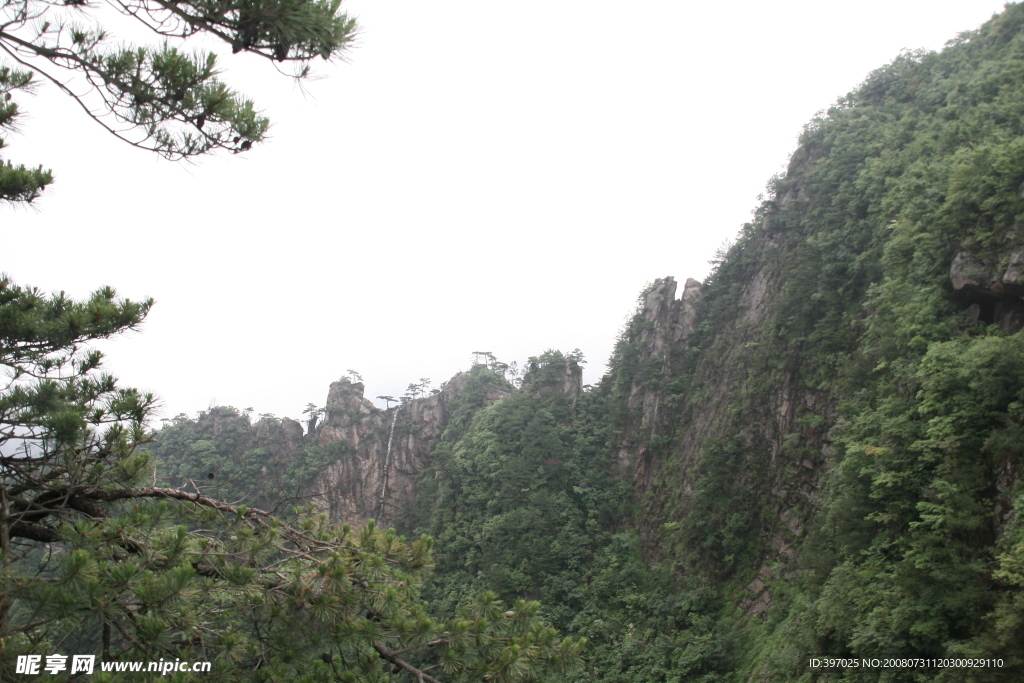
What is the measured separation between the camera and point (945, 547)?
708 cm

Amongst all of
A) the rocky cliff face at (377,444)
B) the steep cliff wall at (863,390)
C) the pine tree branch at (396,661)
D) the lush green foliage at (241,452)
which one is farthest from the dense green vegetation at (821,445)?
the lush green foliage at (241,452)

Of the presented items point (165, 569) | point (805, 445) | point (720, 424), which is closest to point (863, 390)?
point (805, 445)

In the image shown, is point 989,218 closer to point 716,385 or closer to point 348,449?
point 716,385

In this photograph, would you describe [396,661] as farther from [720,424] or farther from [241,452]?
[241,452]

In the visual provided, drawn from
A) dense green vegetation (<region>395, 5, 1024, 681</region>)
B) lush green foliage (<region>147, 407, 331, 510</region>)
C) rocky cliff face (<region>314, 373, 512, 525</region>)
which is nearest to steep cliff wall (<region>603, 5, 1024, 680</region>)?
dense green vegetation (<region>395, 5, 1024, 681</region>)

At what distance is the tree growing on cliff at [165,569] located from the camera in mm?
2369

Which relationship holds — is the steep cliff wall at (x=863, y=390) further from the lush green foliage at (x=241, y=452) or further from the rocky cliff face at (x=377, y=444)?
the lush green foliage at (x=241, y=452)

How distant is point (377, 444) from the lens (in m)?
30.4

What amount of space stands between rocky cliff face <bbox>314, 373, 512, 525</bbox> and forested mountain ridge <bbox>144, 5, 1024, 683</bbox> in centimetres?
20

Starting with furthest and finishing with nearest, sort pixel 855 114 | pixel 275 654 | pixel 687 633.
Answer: pixel 855 114 → pixel 687 633 → pixel 275 654

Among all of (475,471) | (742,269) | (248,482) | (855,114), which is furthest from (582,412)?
A: (248,482)

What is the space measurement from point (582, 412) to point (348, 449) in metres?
14.3

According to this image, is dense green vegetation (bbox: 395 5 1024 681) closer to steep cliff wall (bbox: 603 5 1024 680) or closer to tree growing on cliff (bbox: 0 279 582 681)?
steep cliff wall (bbox: 603 5 1024 680)

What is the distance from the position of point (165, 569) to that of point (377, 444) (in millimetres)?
28940
